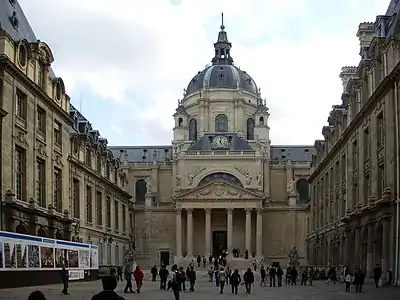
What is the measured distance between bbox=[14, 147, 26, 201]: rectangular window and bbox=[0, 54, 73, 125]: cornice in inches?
164

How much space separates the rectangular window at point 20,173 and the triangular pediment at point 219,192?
68.2 m

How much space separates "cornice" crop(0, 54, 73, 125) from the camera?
42.3m

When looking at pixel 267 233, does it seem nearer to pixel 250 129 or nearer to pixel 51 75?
pixel 250 129

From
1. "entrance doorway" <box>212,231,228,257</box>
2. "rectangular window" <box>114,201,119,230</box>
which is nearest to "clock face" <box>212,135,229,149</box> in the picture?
"entrance doorway" <box>212,231,228,257</box>

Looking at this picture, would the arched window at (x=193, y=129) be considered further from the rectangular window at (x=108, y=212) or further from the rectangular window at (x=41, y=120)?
the rectangular window at (x=41, y=120)

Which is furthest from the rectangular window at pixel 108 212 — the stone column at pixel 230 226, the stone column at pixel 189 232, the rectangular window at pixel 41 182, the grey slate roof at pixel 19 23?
the stone column at pixel 230 226

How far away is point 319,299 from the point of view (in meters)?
34.8

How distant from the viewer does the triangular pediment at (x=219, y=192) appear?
376 ft

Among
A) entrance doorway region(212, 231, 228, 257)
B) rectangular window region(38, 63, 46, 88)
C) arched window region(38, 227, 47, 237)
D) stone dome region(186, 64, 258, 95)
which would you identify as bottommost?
entrance doorway region(212, 231, 228, 257)

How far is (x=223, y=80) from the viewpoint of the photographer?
439ft

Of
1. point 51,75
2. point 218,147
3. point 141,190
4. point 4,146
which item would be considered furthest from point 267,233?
point 4,146

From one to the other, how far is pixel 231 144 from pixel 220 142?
1808 mm

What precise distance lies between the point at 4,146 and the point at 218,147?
80.4 m

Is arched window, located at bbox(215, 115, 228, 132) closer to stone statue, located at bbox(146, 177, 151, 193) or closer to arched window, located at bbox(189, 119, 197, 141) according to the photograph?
arched window, located at bbox(189, 119, 197, 141)
